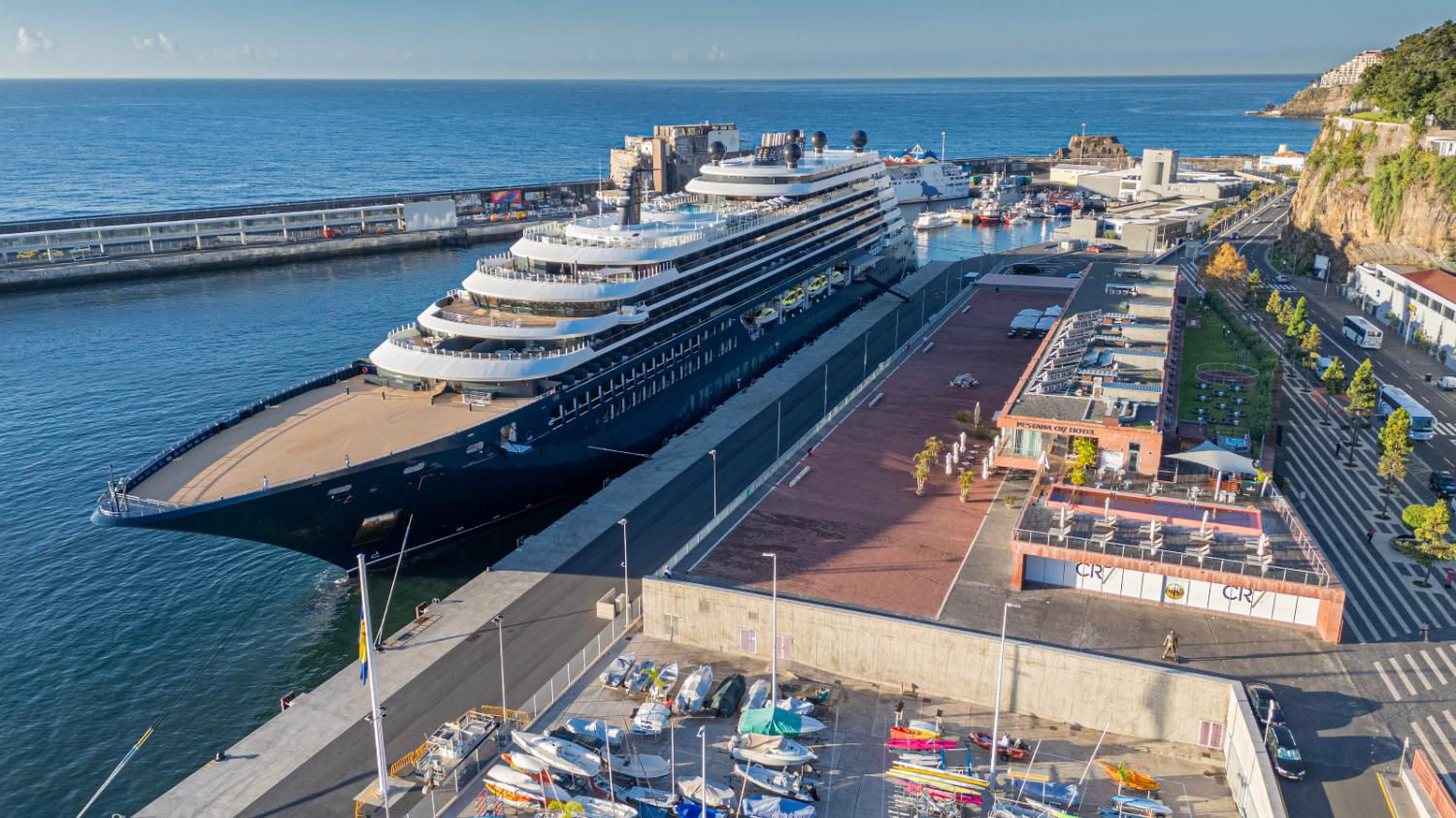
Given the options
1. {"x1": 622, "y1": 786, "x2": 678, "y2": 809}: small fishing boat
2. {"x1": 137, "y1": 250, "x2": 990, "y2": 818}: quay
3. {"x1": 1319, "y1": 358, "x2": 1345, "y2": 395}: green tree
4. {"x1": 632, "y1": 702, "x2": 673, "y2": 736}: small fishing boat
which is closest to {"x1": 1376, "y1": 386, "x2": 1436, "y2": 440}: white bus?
{"x1": 1319, "y1": 358, "x2": 1345, "y2": 395}: green tree

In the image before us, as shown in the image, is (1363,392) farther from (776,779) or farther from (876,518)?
(776,779)

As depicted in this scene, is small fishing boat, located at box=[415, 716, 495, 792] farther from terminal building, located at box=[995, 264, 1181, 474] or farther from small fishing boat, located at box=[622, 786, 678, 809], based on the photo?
terminal building, located at box=[995, 264, 1181, 474]

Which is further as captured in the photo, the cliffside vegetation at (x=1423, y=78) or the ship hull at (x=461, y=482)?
the cliffside vegetation at (x=1423, y=78)

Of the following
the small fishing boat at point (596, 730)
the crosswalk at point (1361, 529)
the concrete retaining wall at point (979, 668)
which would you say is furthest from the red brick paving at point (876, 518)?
the crosswalk at point (1361, 529)

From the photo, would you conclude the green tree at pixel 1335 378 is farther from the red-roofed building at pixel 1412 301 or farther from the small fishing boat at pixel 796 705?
the small fishing boat at pixel 796 705

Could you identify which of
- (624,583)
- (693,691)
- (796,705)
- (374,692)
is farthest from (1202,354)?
(374,692)

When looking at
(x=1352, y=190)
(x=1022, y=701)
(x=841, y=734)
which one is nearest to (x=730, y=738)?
(x=841, y=734)
